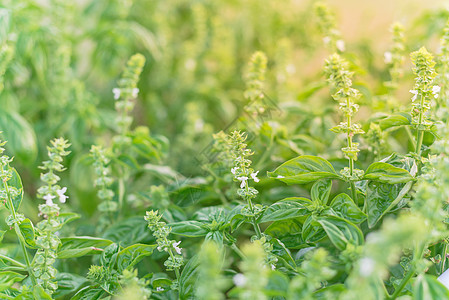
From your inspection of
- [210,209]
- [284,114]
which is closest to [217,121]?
[284,114]

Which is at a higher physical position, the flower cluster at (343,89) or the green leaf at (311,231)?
the flower cluster at (343,89)

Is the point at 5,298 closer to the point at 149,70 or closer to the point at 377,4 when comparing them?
the point at 149,70

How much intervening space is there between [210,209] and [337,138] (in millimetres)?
277

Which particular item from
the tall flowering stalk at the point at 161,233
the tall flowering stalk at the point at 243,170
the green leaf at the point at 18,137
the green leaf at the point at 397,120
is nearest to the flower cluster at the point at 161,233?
the tall flowering stalk at the point at 161,233

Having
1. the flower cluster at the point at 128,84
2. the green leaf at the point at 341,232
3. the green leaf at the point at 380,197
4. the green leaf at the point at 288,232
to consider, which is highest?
the flower cluster at the point at 128,84

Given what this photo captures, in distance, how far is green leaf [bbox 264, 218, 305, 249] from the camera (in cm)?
65

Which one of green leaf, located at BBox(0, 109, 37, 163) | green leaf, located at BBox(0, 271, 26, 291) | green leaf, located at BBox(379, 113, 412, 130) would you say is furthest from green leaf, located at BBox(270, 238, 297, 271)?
green leaf, located at BBox(0, 109, 37, 163)

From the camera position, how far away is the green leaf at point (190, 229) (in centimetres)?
62

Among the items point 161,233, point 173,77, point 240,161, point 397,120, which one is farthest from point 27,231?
point 173,77

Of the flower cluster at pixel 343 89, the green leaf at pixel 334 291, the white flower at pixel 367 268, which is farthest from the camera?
the flower cluster at pixel 343 89

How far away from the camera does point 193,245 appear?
752 mm

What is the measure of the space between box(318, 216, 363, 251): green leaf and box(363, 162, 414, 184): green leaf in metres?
0.09

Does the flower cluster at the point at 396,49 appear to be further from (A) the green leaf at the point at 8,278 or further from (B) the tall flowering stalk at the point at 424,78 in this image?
(A) the green leaf at the point at 8,278

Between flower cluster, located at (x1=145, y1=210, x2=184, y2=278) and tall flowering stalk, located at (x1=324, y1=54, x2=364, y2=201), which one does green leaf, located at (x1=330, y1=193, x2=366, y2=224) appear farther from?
flower cluster, located at (x1=145, y1=210, x2=184, y2=278)
